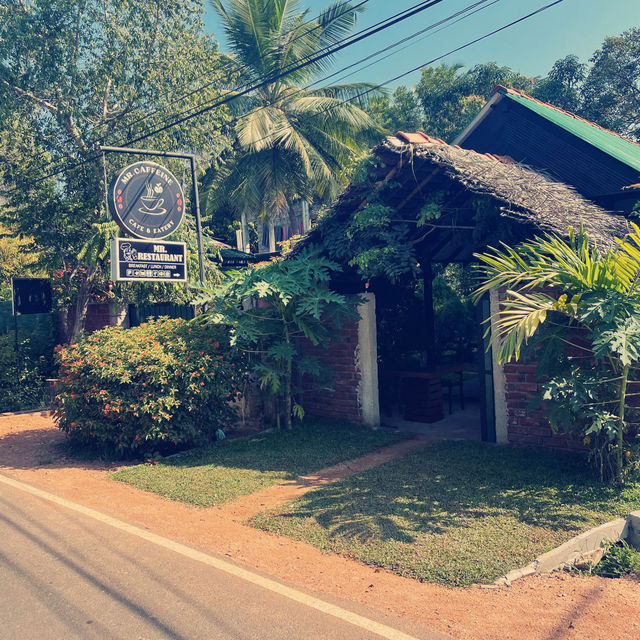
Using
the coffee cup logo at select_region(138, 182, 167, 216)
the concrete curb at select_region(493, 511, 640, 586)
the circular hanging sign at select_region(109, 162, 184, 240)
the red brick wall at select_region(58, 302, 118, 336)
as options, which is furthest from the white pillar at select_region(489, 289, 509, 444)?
the red brick wall at select_region(58, 302, 118, 336)

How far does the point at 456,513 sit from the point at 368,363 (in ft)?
13.9

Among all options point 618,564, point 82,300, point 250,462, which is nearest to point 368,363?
point 250,462

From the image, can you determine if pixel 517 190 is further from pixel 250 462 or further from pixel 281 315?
pixel 250 462

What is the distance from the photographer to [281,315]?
9695mm

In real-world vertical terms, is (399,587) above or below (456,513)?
below

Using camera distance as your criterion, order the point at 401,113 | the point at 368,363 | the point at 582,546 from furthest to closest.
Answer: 1. the point at 401,113
2. the point at 368,363
3. the point at 582,546

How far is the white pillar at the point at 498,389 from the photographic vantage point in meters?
8.21

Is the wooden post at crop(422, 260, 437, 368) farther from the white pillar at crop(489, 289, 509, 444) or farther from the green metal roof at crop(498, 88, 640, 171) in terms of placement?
the green metal roof at crop(498, 88, 640, 171)

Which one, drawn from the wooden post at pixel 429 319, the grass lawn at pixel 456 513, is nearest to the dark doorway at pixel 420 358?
the wooden post at pixel 429 319

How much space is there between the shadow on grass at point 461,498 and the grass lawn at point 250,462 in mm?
928

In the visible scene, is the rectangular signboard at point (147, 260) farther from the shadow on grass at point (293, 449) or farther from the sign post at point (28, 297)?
the sign post at point (28, 297)

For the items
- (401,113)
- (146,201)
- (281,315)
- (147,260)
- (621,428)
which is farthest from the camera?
(401,113)

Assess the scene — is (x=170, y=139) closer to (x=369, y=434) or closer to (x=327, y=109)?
(x=327, y=109)

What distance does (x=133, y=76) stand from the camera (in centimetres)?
1482
